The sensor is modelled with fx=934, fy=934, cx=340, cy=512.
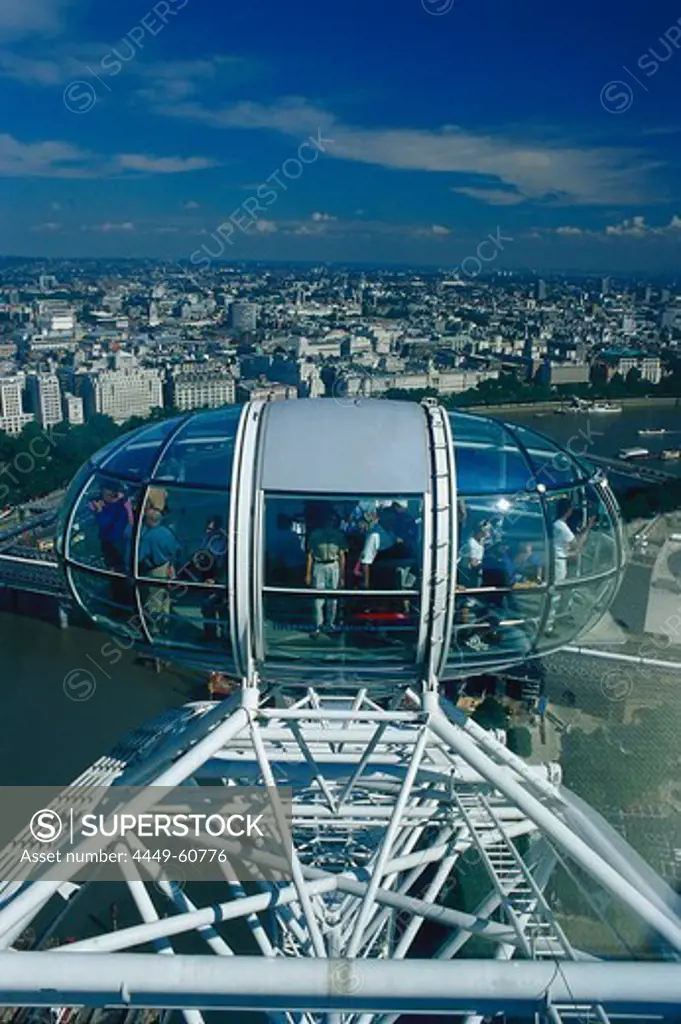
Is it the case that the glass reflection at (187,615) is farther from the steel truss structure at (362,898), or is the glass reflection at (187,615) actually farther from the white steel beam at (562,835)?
the white steel beam at (562,835)

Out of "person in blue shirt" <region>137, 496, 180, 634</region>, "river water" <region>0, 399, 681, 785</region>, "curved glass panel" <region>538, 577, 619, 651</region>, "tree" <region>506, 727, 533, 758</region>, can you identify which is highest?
"person in blue shirt" <region>137, 496, 180, 634</region>

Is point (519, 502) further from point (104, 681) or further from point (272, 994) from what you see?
point (104, 681)

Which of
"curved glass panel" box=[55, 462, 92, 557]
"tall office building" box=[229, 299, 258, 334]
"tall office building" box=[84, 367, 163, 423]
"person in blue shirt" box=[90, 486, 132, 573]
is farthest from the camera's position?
"tall office building" box=[229, 299, 258, 334]

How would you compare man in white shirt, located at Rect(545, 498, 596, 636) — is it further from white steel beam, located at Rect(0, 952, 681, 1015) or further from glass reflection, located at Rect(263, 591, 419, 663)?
white steel beam, located at Rect(0, 952, 681, 1015)

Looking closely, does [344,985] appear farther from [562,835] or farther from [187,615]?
[187,615]

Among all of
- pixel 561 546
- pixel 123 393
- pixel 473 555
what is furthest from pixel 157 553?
pixel 123 393

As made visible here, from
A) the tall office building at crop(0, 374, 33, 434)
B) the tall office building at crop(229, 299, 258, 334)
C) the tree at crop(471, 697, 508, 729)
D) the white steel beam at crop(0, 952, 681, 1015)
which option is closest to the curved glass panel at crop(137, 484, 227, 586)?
the white steel beam at crop(0, 952, 681, 1015)

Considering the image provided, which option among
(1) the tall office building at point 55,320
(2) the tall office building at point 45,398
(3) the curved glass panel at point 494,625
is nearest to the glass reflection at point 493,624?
(3) the curved glass panel at point 494,625
